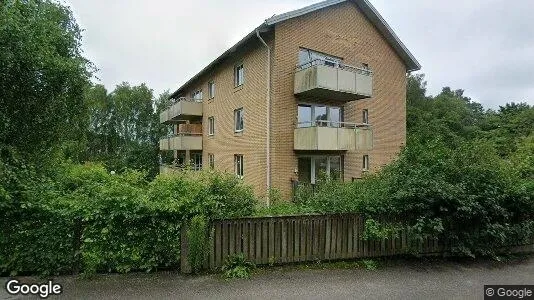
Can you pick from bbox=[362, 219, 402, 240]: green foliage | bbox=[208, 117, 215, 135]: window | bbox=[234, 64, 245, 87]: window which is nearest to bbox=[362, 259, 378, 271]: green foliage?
bbox=[362, 219, 402, 240]: green foliage

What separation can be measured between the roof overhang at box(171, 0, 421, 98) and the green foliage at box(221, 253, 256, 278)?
35.1 ft

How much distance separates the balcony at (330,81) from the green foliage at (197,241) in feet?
30.5

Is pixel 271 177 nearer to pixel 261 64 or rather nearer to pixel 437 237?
pixel 261 64

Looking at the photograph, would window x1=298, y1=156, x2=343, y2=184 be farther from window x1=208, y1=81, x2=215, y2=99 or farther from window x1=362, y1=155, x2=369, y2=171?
window x1=208, y1=81, x2=215, y2=99

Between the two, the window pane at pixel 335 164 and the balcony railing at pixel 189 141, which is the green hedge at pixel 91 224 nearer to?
the window pane at pixel 335 164

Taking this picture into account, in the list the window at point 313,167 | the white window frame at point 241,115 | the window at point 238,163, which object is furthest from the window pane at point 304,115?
the window at point 238,163

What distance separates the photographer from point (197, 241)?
5.82 m

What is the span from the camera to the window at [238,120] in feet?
57.5

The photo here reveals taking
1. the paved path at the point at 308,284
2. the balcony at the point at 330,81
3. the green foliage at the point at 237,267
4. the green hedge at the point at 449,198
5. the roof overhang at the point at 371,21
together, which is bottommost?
the paved path at the point at 308,284

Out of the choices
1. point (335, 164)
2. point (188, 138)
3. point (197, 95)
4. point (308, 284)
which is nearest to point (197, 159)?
point (188, 138)

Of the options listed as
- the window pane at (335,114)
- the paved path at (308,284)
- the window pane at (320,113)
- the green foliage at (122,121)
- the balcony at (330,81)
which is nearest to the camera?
the paved path at (308,284)

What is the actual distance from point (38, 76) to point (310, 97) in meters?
10.9

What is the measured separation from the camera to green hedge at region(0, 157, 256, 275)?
17.6ft

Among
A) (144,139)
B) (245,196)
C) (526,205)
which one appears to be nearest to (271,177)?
(245,196)
